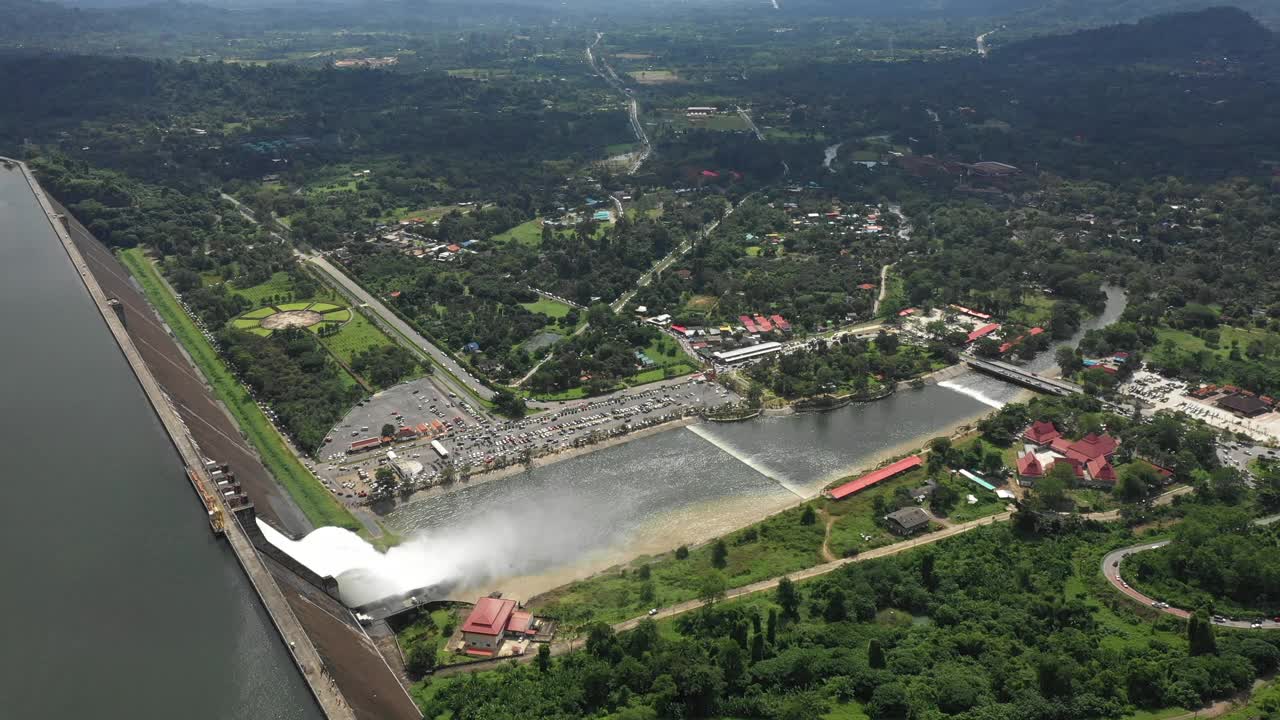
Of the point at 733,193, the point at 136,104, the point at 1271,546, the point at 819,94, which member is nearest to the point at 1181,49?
the point at 819,94

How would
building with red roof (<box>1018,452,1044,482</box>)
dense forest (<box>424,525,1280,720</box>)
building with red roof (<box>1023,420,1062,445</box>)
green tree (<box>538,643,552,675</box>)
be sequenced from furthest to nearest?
building with red roof (<box>1023,420,1062,445</box>), building with red roof (<box>1018,452,1044,482</box>), green tree (<box>538,643,552,675</box>), dense forest (<box>424,525,1280,720</box>)

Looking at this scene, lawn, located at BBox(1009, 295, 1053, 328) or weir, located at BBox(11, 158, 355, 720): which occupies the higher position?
weir, located at BBox(11, 158, 355, 720)

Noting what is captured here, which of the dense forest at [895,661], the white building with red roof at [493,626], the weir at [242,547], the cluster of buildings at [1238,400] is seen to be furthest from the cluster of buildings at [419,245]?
the cluster of buildings at [1238,400]

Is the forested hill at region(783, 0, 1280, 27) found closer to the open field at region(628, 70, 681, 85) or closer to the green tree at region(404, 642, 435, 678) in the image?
the open field at region(628, 70, 681, 85)

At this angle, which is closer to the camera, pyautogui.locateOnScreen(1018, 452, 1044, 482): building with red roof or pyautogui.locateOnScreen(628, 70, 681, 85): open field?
pyautogui.locateOnScreen(1018, 452, 1044, 482): building with red roof

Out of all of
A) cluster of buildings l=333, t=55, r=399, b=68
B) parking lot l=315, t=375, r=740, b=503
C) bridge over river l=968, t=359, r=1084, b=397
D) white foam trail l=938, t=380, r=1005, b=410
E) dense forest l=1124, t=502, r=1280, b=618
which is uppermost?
cluster of buildings l=333, t=55, r=399, b=68

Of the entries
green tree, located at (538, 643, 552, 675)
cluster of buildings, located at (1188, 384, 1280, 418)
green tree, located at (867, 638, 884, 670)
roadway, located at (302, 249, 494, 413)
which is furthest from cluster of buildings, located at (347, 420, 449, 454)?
cluster of buildings, located at (1188, 384, 1280, 418)

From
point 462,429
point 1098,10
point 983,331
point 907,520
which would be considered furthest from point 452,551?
point 1098,10
